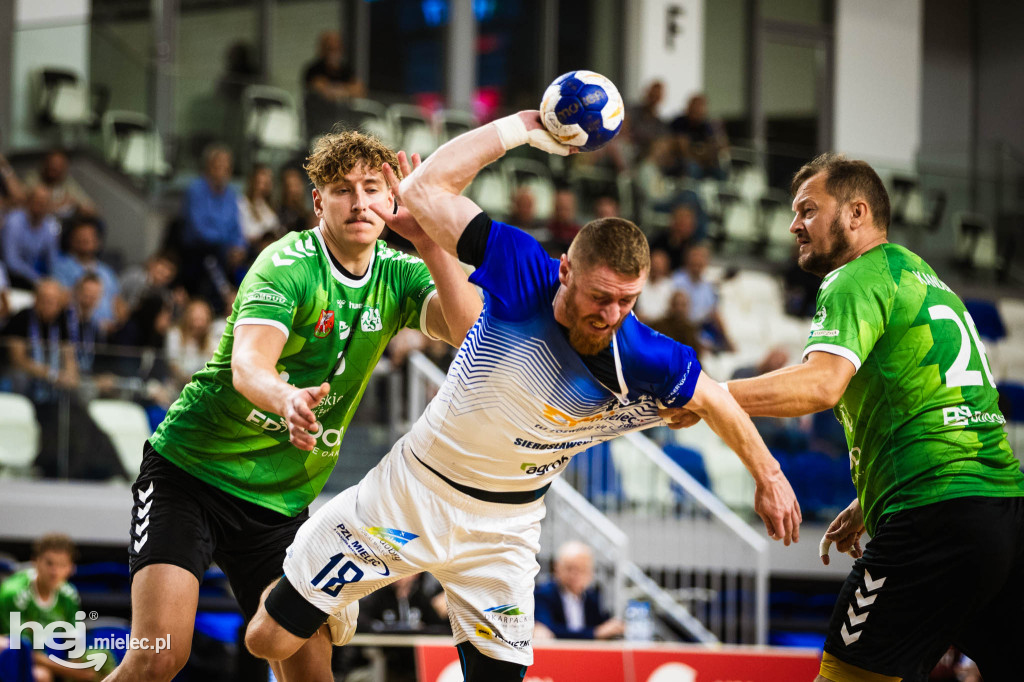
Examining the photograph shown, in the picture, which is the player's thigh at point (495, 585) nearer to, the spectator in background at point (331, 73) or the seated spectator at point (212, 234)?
the seated spectator at point (212, 234)

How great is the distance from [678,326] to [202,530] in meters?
7.41

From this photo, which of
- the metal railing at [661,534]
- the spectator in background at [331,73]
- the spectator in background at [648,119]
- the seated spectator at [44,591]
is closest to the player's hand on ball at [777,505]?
the metal railing at [661,534]

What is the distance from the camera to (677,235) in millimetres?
13984

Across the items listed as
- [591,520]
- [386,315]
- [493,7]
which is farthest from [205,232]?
[493,7]

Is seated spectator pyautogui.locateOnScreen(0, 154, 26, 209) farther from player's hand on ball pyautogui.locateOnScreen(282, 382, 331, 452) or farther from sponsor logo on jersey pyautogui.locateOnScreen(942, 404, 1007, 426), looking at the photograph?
sponsor logo on jersey pyautogui.locateOnScreen(942, 404, 1007, 426)

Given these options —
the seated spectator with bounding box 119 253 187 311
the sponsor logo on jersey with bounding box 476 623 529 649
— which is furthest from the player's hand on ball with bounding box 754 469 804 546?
the seated spectator with bounding box 119 253 187 311

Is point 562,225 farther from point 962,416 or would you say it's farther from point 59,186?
point 962,416

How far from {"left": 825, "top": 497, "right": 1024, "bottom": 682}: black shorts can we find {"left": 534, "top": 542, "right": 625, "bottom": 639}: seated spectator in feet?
15.6

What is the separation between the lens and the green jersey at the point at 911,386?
414 centimetres

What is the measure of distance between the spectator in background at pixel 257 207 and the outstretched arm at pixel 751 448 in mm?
8383

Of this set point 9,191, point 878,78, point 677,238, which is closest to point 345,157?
point 9,191

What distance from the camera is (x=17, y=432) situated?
8.79 m

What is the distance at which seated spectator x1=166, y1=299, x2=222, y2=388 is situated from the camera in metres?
9.59

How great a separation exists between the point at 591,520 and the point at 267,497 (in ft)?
16.5
